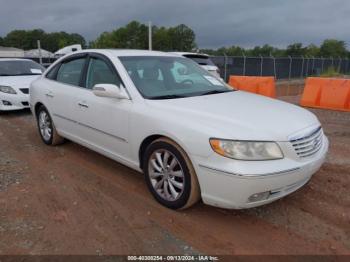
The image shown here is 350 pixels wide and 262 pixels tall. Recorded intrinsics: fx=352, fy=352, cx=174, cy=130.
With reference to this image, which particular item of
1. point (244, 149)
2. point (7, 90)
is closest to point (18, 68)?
point (7, 90)

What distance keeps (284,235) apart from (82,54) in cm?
360

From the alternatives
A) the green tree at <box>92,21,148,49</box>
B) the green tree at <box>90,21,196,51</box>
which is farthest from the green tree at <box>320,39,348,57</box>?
the green tree at <box>92,21,148,49</box>

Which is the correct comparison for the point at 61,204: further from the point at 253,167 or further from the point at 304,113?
the point at 304,113

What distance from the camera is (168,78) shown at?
14.5ft

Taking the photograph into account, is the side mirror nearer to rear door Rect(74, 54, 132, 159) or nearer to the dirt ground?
rear door Rect(74, 54, 132, 159)

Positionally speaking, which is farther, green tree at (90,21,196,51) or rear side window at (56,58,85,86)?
green tree at (90,21,196,51)

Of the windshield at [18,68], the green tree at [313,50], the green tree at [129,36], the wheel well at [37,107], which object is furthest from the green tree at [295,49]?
the wheel well at [37,107]

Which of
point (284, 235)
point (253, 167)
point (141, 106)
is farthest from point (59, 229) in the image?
point (284, 235)

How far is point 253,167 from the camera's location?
3021mm

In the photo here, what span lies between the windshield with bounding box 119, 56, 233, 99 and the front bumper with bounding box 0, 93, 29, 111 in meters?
5.41

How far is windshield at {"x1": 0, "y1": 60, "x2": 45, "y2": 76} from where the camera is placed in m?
9.82

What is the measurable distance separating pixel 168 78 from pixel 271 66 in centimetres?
2126

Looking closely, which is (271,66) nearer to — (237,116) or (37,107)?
(37,107)

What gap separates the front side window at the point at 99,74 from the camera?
14.2 ft
